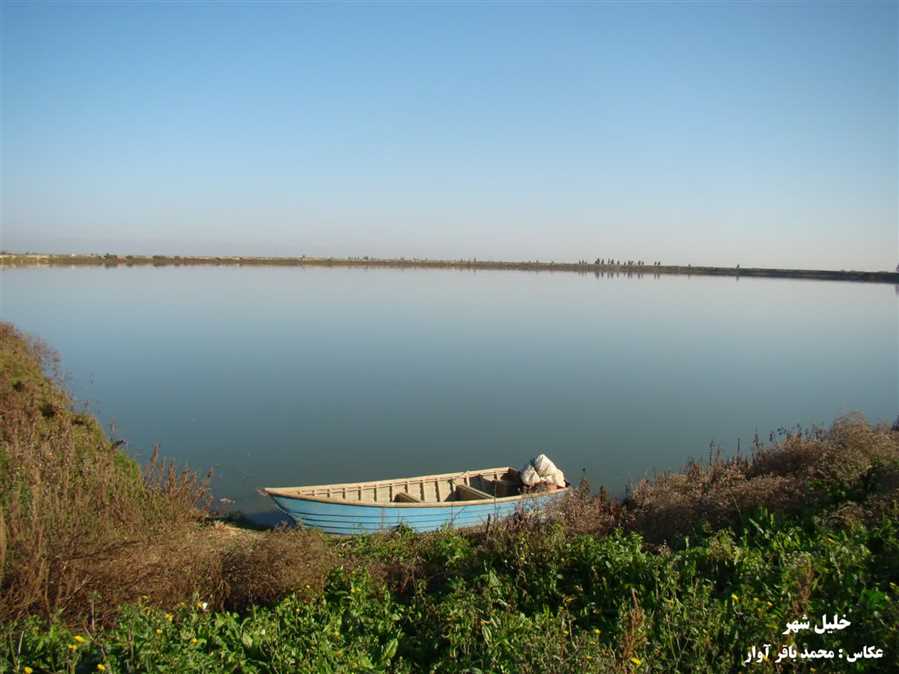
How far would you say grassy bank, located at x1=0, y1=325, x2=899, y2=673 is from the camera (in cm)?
509

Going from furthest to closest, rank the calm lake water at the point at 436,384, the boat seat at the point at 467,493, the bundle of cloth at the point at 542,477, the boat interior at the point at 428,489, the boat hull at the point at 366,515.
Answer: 1. the calm lake water at the point at 436,384
2. the bundle of cloth at the point at 542,477
3. the boat seat at the point at 467,493
4. the boat interior at the point at 428,489
5. the boat hull at the point at 366,515

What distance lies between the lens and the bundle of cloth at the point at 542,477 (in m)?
14.7

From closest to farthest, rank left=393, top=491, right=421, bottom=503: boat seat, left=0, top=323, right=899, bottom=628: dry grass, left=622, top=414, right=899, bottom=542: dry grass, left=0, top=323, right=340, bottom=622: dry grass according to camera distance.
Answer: left=0, top=323, right=340, bottom=622: dry grass, left=0, top=323, right=899, bottom=628: dry grass, left=622, top=414, right=899, bottom=542: dry grass, left=393, top=491, right=421, bottom=503: boat seat

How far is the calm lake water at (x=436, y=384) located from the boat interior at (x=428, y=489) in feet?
7.83

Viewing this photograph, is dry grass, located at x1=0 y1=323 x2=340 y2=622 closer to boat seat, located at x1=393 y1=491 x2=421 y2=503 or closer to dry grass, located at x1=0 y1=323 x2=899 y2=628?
dry grass, located at x1=0 y1=323 x2=899 y2=628

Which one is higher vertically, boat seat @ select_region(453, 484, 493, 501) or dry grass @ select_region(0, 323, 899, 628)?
dry grass @ select_region(0, 323, 899, 628)

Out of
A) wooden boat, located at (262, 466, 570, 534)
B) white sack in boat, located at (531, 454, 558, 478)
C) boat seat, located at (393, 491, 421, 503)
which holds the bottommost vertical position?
boat seat, located at (393, 491, 421, 503)

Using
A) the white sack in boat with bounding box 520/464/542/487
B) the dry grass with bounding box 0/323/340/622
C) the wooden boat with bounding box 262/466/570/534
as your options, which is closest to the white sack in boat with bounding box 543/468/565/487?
the white sack in boat with bounding box 520/464/542/487

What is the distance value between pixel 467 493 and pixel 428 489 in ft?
3.42

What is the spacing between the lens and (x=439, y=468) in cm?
1888

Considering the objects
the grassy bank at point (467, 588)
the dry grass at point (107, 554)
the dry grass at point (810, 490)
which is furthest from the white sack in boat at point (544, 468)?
the dry grass at point (107, 554)

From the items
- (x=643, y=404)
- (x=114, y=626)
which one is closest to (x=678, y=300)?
(x=643, y=404)

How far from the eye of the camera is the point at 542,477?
583 inches

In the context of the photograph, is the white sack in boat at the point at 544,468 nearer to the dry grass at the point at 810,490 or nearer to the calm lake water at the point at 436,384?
the calm lake water at the point at 436,384
